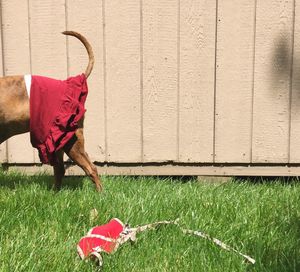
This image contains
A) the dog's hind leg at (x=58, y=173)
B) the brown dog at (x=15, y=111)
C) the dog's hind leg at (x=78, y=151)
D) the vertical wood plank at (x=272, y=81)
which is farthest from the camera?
the vertical wood plank at (x=272, y=81)

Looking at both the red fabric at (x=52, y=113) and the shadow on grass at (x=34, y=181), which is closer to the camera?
the red fabric at (x=52, y=113)

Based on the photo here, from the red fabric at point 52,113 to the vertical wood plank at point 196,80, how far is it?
3.42 ft

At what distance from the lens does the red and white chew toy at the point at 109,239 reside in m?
2.33

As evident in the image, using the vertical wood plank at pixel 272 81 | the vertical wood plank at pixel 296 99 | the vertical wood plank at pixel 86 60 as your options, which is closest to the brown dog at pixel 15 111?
the vertical wood plank at pixel 86 60

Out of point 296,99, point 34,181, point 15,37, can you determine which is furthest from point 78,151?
point 296,99

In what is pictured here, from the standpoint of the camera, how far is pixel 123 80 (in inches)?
153

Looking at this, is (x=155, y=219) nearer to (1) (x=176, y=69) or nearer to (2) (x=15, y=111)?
(2) (x=15, y=111)

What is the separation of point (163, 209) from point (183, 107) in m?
1.14

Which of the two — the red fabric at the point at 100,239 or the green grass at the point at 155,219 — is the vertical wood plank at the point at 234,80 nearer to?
the green grass at the point at 155,219

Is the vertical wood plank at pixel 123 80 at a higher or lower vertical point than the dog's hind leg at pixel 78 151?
higher

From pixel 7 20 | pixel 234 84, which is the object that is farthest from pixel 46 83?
pixel 234 84

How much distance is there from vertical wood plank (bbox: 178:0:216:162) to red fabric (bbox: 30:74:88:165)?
3.42ft

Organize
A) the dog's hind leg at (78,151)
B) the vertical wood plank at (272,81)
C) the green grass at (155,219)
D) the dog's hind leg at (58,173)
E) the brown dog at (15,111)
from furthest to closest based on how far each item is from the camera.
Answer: the vertical wood plank at (272,81) < the dog's hind leg at (58,173) < the dog's hind leg at (78,151) < the brown dog at (15,111) < the green grass at (155,219)

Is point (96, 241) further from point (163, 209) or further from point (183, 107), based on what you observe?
point (183, 107)
